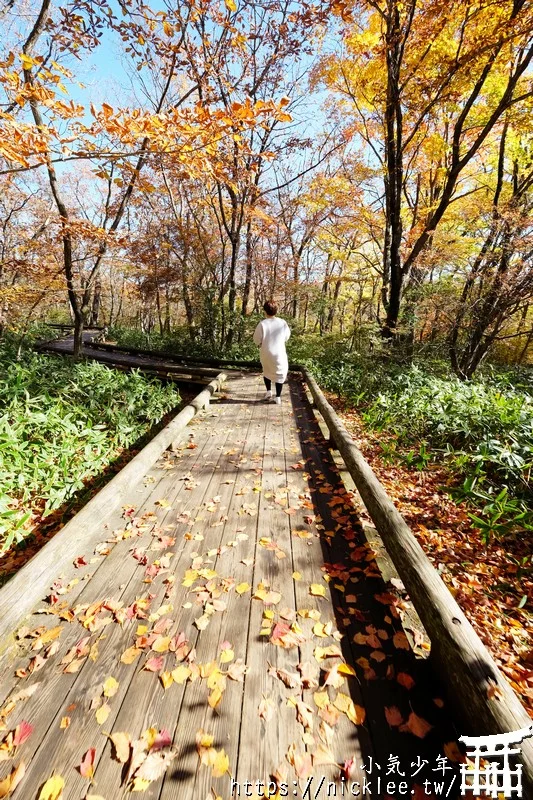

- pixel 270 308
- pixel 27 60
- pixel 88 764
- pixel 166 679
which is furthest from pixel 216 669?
pixel 27 60

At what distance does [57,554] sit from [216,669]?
129cm

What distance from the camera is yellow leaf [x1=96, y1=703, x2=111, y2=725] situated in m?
1.68

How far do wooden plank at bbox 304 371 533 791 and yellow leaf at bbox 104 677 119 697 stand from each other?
174 centimetres

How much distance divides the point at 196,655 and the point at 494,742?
149cm

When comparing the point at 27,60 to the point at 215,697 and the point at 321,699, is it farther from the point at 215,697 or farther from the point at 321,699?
the point at 321,699

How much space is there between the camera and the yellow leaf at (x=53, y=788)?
140 centimetres

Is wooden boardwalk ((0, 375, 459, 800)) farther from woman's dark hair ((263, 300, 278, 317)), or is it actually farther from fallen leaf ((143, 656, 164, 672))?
woman's dark hair ((263, 300, 278, 317))

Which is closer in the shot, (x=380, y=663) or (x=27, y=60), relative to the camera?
(x=380, y=663)

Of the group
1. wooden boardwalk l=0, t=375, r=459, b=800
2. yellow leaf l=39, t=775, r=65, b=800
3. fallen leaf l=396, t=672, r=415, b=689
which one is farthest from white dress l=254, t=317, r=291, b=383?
yellow leaf l=39, t=775, r=65, b=800

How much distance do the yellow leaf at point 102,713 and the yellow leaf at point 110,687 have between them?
0.05 m

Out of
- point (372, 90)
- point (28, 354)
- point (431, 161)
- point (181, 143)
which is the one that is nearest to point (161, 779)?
point (181, 143)

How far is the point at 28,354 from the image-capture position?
8875 millimetres

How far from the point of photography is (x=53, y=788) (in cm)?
142

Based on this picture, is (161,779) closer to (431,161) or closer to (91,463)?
(91,463)
